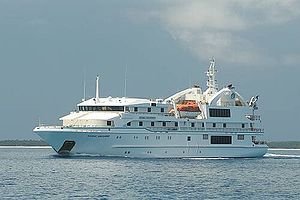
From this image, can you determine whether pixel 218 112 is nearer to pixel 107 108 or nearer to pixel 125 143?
pixel 107 108

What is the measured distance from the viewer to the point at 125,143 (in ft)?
305

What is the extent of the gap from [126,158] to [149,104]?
7351 millimetres

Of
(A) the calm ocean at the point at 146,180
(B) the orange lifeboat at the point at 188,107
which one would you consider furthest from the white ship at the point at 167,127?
(A) the calm ocean at the point at 146,180

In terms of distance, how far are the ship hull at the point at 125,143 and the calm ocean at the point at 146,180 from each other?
145 cm

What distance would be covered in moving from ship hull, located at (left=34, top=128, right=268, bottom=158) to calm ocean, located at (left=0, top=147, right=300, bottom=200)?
145 cm

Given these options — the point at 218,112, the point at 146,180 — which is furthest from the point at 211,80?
the point at 146,180

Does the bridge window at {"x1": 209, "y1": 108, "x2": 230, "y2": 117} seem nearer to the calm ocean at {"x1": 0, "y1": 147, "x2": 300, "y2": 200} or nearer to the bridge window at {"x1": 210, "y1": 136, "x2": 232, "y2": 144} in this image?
the bridge window at {"x1": 210, "y1": 136, "x2": 232, "y2": 144}

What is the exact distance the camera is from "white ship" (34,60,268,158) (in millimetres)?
92562

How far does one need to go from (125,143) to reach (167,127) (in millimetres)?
6679

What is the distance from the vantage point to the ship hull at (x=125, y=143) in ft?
302

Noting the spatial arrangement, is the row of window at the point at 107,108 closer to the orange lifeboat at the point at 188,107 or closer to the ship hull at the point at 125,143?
the ship hull at the point at 125,143

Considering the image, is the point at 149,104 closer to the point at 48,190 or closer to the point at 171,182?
the point at 171,182

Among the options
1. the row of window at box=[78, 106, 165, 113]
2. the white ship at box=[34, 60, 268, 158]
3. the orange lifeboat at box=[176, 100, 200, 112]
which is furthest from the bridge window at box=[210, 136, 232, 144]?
the row of window at box=[78, 106, 165, 113]

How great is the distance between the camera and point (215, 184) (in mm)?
67000
